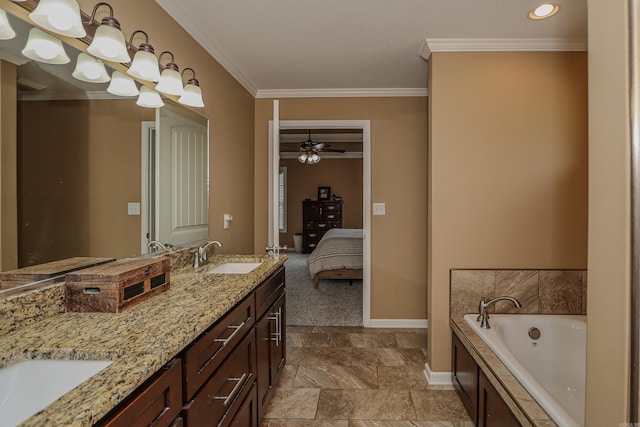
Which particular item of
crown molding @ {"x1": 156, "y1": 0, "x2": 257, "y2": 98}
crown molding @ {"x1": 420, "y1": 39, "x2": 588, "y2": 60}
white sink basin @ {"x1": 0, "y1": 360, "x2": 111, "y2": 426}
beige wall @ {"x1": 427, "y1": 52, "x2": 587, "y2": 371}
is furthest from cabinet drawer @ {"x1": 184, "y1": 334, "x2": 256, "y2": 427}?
crown molding @ {"x1": 420, "y1": 39, "x2": 588, "y2": 60}

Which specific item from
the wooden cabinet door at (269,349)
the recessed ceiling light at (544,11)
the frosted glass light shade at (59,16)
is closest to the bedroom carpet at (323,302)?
the wooden cabinet door at (269,349)

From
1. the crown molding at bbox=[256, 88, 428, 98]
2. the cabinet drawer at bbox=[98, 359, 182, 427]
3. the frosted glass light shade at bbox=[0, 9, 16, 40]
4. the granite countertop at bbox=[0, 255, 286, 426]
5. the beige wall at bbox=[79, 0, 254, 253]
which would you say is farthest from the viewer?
the crown molding at bbox=[256, 88, 428, 98]

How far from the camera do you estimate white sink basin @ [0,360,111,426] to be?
2.59ft

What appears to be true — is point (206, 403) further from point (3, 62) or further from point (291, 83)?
point (291, 83)

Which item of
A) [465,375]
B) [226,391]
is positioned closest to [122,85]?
[226,391]

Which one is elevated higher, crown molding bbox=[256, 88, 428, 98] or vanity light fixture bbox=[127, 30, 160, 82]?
crown molding bbox=[256, 88, 428, 98]

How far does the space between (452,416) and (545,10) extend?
2.51 meters

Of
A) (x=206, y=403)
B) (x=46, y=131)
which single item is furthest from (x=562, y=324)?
(x=46, y=131)

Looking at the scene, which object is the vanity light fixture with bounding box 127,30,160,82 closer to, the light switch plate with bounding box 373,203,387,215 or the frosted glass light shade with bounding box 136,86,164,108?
the frosted glass light shade with bounding box 136,86,164,108

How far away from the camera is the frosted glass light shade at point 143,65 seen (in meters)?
1.51

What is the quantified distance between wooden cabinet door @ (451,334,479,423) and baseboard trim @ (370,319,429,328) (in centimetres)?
105

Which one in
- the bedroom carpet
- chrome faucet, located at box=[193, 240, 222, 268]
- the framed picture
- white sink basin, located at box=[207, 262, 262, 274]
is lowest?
the bedroom carpet

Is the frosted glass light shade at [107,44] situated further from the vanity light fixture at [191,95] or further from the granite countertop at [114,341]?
the granite countertop at [114,341]

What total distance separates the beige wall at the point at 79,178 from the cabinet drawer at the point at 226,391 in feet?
2.41
